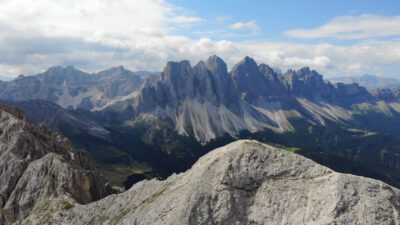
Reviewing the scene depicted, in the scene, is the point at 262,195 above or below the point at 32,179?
above

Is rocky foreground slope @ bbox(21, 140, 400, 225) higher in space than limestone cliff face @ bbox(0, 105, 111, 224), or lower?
higher

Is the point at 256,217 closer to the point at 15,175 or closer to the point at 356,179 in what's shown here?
the point at 356,179

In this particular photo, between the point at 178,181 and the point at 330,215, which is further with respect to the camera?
the point at 178,181

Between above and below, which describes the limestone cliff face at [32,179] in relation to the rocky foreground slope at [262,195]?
below

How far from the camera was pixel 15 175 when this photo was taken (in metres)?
83.0

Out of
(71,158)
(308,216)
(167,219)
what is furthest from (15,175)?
(308,216)

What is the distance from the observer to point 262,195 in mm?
54844

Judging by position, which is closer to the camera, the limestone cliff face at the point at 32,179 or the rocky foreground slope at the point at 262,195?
the rocky foreground slope at the point at 262,195

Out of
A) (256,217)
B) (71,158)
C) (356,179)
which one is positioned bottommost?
(71,158)

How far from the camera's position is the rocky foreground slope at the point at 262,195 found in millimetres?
48750

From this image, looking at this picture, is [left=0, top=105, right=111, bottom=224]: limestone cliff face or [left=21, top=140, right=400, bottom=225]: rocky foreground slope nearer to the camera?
[left=21, top=140, right=400, bottom=225]: rocky foreground slope

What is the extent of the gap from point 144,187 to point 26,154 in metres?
44.7

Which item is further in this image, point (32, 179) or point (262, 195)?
point (32, 179)

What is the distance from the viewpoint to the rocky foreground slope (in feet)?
160
